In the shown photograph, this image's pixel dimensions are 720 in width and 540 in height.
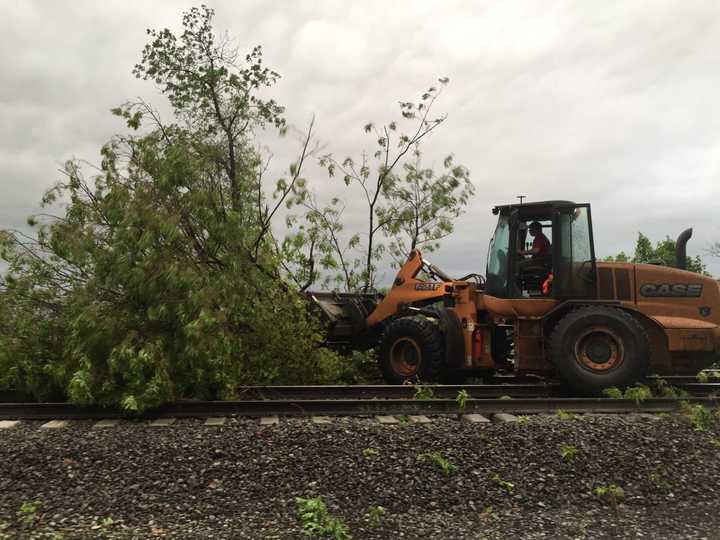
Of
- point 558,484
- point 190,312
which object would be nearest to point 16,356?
point 190,312

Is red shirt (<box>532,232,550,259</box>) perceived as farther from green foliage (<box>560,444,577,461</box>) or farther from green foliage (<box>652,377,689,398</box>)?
green foliage (<box>560,444,577,461</box>)

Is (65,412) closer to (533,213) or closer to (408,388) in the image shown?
(408,388)

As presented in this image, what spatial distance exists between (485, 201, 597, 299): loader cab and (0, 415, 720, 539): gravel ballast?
303 centimetres

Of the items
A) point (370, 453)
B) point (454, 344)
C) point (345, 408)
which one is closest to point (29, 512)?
point (370, 453)

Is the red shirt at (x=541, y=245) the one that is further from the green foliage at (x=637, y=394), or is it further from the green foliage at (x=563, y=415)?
the green foliage at (x=563, y=415)

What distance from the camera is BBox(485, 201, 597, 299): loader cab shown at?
8508mm

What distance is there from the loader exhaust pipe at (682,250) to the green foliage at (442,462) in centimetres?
614

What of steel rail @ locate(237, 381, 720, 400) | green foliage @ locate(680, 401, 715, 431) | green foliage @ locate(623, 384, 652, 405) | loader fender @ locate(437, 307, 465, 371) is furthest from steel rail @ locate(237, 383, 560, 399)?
green foliage @ locate(680, 401, 715, 431)

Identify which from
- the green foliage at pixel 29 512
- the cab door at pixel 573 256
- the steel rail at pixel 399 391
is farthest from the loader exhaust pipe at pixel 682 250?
the green foliage at pixel 29 512

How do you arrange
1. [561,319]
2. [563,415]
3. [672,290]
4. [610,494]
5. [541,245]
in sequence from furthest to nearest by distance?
[541,245] → [672,290] → [561,319] → [563,415] → [610,494]

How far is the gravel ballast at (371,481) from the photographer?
407 centimetres

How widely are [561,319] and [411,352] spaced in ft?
7.98

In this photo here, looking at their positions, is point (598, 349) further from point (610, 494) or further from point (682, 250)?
point (610, 494)

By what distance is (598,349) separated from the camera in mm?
8062
